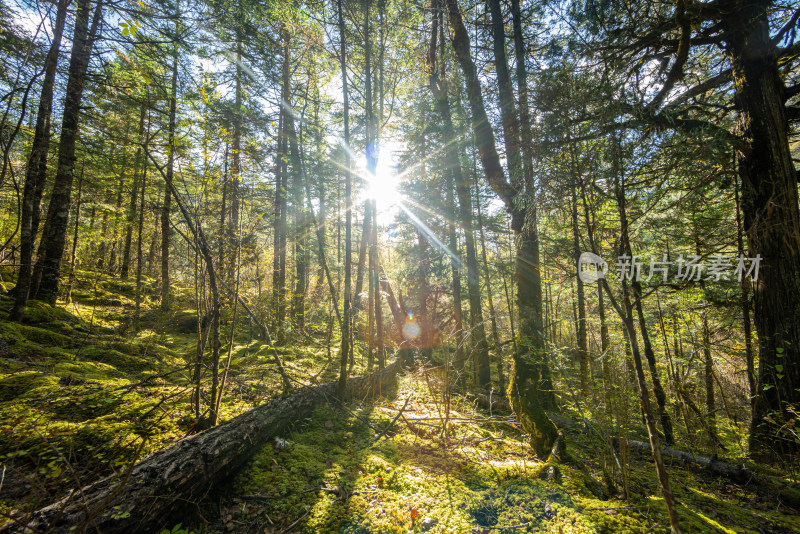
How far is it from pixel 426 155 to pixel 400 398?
272 inches

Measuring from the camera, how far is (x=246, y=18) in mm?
5660

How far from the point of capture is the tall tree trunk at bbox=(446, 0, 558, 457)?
371 cm

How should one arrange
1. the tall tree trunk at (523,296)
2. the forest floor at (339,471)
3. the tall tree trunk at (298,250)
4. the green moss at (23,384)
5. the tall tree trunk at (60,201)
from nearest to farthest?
the forest floor at (339,471), the green moss at (23,384), the tall tree trunk at (523,296), the tall tree trunk at (60,201), the tall tree trunk at (298,250)

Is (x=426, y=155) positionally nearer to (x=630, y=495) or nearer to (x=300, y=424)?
(x=300, y=424)

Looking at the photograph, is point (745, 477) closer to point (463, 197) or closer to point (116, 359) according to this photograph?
point (463, 197)

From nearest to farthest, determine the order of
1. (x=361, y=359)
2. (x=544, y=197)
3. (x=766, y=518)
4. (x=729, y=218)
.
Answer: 1. (x=766, y=518)
2. (x=544, y=197)
3. (x=729, y=218)
4. (x=361, y=359)

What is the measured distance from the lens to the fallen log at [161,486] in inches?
63.2

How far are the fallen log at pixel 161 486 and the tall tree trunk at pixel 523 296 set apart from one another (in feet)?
10.6

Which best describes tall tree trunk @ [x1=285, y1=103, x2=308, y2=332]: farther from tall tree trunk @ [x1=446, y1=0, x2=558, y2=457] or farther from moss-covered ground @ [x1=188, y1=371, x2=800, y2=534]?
moss-covered ground @ [x1=188, y1=371, x2=800, y2=534]

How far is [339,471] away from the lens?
122 inches

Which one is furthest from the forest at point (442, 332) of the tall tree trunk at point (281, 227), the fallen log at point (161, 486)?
the tall tree trunk at point (281, 227)

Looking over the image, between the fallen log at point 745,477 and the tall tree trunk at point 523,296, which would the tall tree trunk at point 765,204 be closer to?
the fallen log at point 745,477

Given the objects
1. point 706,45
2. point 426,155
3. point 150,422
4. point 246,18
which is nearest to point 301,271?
point 426,155

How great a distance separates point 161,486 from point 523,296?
4.99 meters
